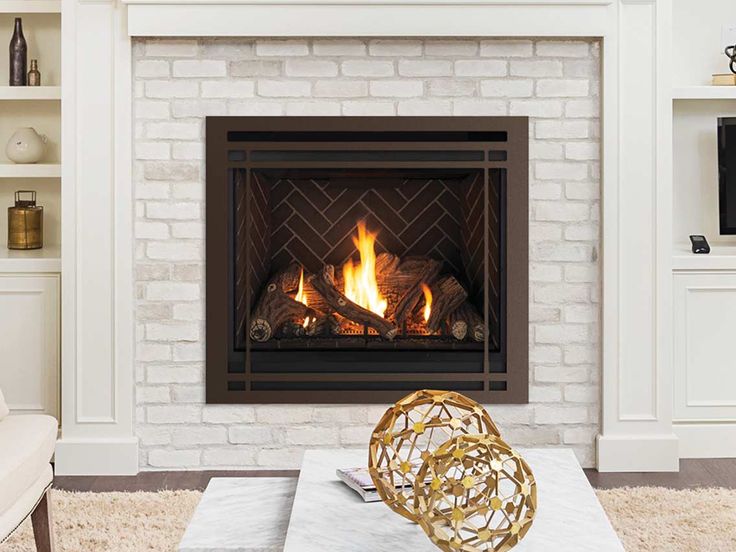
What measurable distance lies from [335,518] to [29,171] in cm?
243

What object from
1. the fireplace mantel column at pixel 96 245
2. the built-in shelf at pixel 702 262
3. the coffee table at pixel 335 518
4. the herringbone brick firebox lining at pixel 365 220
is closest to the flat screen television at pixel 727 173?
the built-in shelf at pixel 702 262

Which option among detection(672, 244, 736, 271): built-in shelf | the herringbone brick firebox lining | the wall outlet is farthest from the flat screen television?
the herringbone brick firebox lining

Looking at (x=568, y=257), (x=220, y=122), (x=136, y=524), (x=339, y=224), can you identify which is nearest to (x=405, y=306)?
(x=339, y=224)

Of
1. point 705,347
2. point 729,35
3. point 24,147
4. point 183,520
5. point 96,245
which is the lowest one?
point 183,520

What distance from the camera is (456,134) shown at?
3.49 meters

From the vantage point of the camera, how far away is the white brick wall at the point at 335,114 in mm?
3455

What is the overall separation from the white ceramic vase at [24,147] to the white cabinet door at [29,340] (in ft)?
1.82

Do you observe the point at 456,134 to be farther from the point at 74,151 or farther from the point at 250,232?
Answer: the point at 74,151

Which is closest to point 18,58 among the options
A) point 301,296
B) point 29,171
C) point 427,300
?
point 29,171

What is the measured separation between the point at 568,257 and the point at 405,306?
65 cm

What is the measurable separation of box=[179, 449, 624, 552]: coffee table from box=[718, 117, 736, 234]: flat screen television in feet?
6.11

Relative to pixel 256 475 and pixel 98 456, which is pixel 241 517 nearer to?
pixel 256 475

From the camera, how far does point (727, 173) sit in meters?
3.80

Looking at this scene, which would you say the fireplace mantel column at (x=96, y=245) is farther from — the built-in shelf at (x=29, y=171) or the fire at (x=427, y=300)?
the fire at (x=427, y=300)
